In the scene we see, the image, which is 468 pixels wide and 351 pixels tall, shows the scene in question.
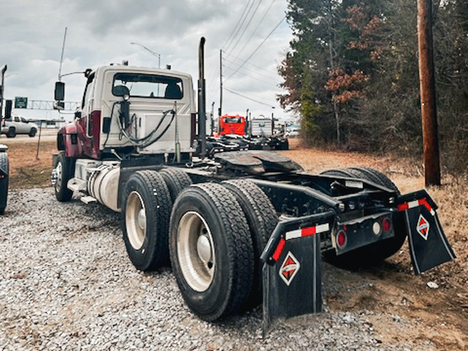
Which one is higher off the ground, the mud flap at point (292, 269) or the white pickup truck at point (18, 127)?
the white pickup truck at point (18, 127)

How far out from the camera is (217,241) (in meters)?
2.78

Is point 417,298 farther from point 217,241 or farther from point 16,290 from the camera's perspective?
point 16,290

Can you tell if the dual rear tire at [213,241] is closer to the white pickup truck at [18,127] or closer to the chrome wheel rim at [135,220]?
the chrome wheel rim at [135,220]

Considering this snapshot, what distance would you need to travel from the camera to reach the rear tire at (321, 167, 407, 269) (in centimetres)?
366

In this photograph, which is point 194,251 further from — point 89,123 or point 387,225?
point 89,123

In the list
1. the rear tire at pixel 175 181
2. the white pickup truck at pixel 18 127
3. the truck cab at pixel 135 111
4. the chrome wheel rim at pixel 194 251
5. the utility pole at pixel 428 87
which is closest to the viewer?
the chrome wheel rim at pixel 194 251

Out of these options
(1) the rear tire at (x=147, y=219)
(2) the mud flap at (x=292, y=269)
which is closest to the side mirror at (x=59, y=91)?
(1) the rear tire at (x=147, y=219)

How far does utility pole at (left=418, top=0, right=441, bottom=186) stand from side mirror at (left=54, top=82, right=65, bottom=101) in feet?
21.3

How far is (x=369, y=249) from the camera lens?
382 cm

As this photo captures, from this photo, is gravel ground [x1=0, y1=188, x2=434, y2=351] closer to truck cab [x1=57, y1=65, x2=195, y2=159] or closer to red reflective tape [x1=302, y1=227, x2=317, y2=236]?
red reflective tape [x1=302, y1=227, x2=317, y2=236]

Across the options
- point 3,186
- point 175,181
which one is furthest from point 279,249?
point 3,186

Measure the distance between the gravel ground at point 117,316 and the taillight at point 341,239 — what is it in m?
0.59

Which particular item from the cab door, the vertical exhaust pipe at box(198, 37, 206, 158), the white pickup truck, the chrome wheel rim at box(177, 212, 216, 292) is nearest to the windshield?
the cab door

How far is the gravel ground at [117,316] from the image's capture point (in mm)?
2633
